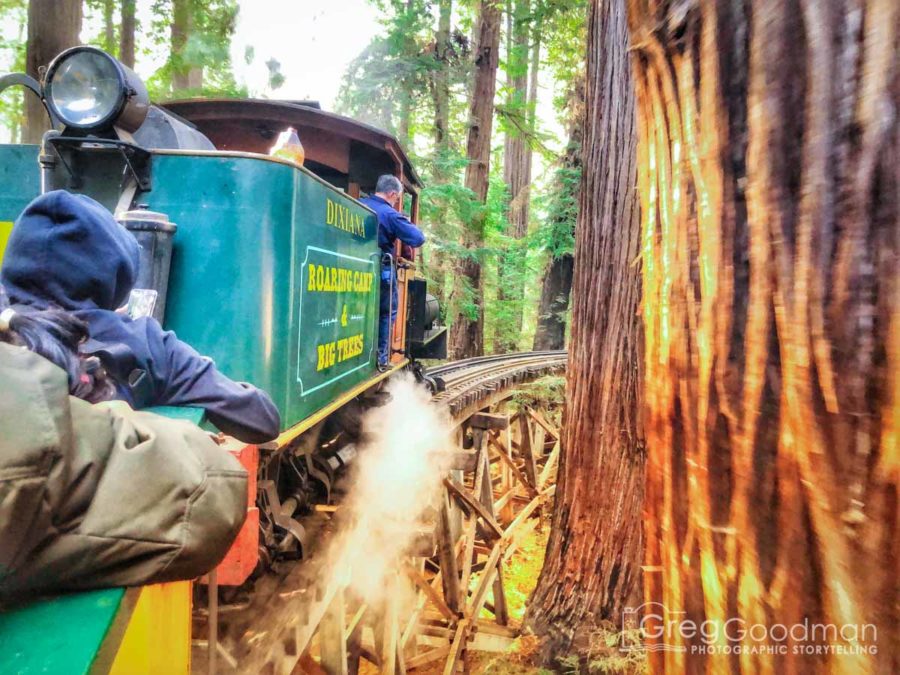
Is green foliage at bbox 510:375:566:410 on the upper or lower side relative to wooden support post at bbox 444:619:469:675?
upper

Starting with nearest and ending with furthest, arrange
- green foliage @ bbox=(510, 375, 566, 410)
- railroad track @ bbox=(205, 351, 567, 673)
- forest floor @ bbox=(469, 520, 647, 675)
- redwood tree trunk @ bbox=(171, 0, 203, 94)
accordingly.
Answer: railroad track @ bbox=(205, 351, 567, 673), forest floor @ bbox=(469, 520, 647, 675), green foliage @ bbox=(510, 375, 566, 410), redwood tree trunk @ bbox=(171, 0, 203, 94)

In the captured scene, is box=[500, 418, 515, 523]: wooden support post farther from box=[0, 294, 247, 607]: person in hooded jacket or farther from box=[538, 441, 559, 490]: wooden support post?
box=[0, 294, 247, 607]: person in hooded jacket

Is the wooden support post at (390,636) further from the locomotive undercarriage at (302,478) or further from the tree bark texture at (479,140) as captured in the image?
the tree bark texture at (479,140)

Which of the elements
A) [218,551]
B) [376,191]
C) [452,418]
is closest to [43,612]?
[218,551]

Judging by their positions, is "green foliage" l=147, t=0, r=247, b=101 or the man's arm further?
"green foliage" l=147, t=0, r=247, b=101

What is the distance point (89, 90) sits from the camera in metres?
2.30

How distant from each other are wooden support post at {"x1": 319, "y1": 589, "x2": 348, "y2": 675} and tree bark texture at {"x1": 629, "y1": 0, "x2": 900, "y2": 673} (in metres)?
3.09

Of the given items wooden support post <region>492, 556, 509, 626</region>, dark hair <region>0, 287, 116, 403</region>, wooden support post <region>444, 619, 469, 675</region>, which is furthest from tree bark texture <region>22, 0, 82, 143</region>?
wooden support post <region>492, 556, 509, 626</region>

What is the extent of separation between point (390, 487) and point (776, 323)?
429 centimetres

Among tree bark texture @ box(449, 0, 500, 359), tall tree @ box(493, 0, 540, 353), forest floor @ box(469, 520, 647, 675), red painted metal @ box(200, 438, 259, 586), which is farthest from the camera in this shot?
tall tree @ box(493, 0, 540, 353)

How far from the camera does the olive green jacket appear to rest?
875mm

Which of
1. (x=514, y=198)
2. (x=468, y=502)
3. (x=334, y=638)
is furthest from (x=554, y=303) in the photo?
(x=334, y=638)

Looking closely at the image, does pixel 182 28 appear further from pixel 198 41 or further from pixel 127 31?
pixel 127 31

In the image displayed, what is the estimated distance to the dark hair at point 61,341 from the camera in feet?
3.80
